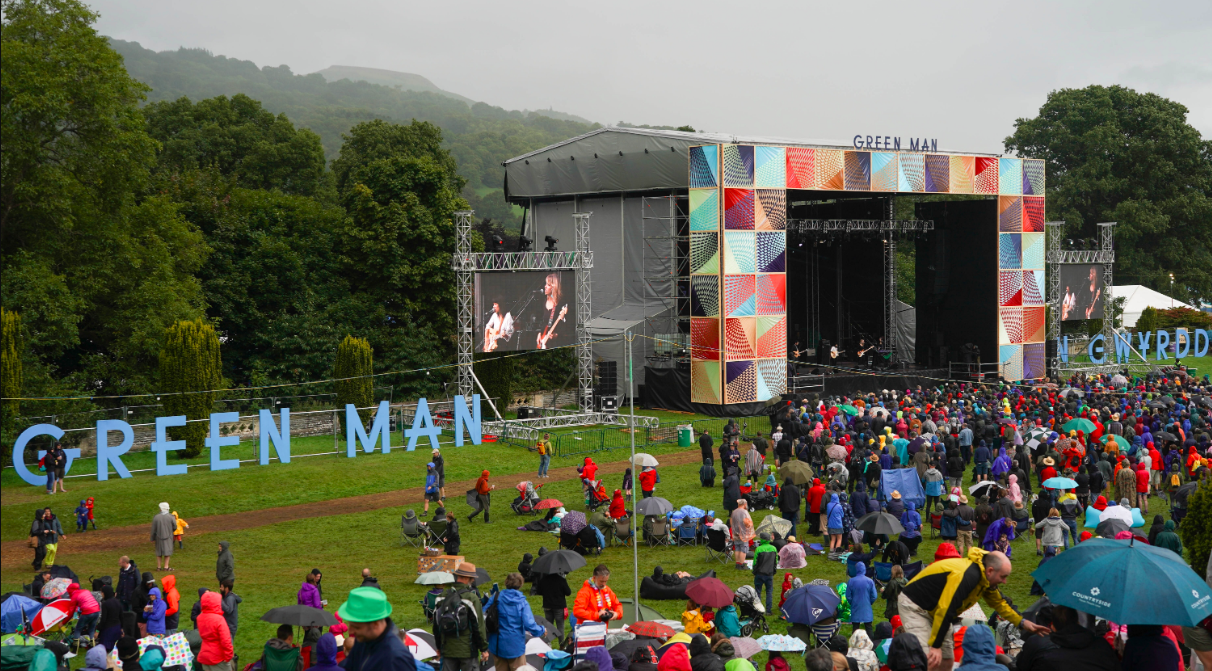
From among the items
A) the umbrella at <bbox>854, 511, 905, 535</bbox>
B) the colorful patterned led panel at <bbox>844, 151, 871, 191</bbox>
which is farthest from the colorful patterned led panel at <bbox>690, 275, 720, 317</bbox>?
the umbrella at <bbox>854, 511, 905, 535</bbox>

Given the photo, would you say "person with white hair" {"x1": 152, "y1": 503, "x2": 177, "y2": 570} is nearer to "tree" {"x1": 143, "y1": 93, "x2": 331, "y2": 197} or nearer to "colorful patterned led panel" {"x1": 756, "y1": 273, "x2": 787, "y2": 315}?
"colorful patterned led panel" {"x1": 756, "y1": 273, "x2": 787, "y2": 315}

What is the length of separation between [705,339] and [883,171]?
374 inches

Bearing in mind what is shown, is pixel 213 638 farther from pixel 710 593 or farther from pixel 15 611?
pixel 710 593

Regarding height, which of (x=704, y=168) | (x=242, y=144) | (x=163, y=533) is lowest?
(x=163, y=533)

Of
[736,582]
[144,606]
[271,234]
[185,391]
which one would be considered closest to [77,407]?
[185,391]

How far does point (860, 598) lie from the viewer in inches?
448

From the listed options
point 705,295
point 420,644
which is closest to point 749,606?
point 420,644

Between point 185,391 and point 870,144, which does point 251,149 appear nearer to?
point 185,391

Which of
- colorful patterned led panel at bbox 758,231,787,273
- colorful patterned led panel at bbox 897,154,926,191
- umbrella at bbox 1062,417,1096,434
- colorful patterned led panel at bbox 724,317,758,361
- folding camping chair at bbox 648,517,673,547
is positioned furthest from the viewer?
colorful patterned led panel at bbox 897,154,926,191

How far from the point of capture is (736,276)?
112 feet

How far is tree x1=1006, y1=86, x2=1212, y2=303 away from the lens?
62094 mm

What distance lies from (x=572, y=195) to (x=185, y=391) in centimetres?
1835

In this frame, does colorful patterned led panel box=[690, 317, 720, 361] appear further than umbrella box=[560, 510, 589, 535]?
Result: Yes

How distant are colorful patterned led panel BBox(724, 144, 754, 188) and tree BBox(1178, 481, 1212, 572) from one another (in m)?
23.3
